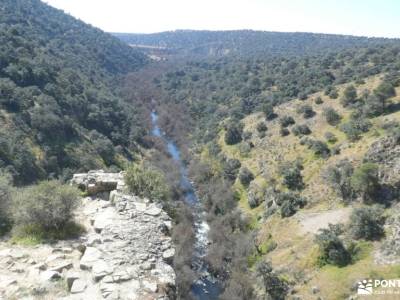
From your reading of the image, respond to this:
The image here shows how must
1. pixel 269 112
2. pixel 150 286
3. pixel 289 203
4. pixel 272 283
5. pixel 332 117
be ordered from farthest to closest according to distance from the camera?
pixel 269 112 < pixel 332 117 < pixel 289 203 < pixel 272 283 < pixel 150 286

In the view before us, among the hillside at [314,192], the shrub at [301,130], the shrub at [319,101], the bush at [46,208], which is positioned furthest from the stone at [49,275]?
the shrub at [319,101]

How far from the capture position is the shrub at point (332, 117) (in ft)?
184

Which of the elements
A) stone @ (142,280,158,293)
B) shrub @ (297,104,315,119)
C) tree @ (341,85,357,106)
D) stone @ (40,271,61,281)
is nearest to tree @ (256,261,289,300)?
stone @ (142,280,158,293)

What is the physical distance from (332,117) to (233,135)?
19.5m

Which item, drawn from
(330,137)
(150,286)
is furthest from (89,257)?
(330,137)

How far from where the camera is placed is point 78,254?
14.5m

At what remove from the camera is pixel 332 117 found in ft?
184

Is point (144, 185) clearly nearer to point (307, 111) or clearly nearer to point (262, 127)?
point (262, 127)

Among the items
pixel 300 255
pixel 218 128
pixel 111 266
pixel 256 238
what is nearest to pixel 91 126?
pixel 218 128

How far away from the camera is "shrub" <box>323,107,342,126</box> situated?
56000 mm

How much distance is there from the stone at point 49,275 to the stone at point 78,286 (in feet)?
2.92

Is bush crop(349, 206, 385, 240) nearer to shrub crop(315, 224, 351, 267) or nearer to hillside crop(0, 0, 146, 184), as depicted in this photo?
shrub crop(315, 224, 351, 267)

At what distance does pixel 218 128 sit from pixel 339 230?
47439 millimetres

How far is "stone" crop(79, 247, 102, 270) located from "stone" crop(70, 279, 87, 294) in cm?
84
